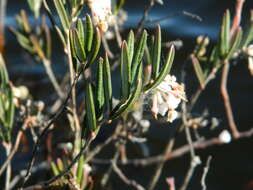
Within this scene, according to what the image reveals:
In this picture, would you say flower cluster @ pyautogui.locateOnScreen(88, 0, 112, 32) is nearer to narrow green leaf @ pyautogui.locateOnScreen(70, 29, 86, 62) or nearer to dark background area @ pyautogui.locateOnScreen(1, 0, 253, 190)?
narrow green leaf @ pyautogui.locateOnScreen(70, 29, 86, 62)

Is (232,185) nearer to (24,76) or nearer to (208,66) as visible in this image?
(208,66)

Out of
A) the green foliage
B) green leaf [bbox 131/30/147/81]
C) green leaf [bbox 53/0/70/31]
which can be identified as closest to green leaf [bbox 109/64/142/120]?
green leaf [bbox 131/30/147/81]

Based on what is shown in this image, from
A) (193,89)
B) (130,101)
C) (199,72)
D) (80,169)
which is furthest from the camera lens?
(193,89)

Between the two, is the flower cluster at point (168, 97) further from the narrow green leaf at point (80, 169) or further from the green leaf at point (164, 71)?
the narrow green leaf at point (80, 169)

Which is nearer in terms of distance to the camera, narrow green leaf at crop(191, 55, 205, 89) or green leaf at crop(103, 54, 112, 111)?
green leaf at crop(103, 54, 112, 111)

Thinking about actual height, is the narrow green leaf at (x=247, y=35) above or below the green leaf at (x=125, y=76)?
below

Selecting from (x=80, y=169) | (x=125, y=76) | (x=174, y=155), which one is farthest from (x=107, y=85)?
(x=174, y=155)

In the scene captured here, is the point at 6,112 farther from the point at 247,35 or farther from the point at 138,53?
the point at 247,35

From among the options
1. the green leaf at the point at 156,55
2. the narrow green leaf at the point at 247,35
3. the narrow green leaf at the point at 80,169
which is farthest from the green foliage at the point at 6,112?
the narrow green leaf at the point at 247,35
